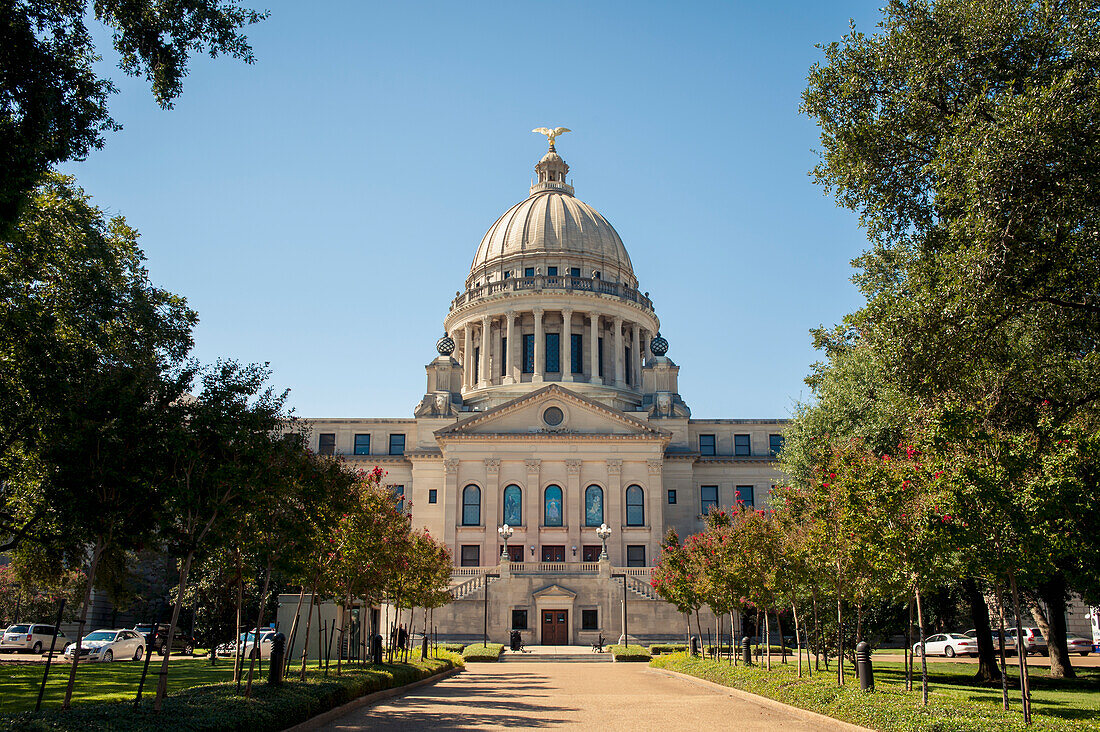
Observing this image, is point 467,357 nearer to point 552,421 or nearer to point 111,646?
point 552,421

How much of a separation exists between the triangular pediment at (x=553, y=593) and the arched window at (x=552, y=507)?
36.7 ft

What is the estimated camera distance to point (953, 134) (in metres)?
20.2

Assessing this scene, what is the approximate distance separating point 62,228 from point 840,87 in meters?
21.4

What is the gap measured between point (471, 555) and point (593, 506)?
987 cm

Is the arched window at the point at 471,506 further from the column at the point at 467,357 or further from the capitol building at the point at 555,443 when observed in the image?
the column at the point at 467,357

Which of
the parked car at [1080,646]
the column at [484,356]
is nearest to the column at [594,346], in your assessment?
the column at [484,356]

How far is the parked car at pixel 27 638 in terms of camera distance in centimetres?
4662

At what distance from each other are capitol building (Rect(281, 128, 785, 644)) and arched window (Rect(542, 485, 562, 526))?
92mm

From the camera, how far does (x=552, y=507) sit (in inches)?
2776

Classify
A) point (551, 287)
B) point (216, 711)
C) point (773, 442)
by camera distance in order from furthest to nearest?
point (551, 287)
point (773, 442)
point (216, 711)

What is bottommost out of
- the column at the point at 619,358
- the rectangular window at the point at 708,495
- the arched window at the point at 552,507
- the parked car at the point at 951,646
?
the parked car at the point at 951,646

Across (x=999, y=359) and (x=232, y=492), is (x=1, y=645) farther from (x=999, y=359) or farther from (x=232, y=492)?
(x=999, y=359)

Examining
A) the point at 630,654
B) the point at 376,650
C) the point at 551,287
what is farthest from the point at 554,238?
the point at 376,650

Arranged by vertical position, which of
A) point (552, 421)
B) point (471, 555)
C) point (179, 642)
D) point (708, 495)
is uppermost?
point (552, 421)
